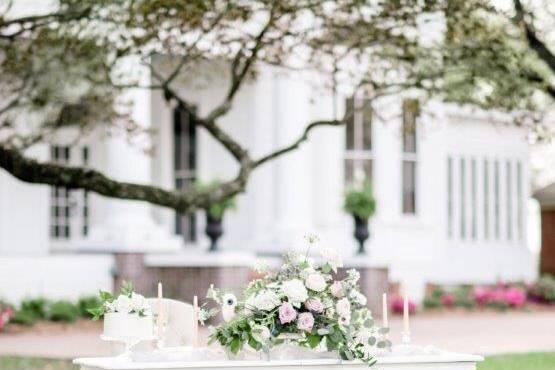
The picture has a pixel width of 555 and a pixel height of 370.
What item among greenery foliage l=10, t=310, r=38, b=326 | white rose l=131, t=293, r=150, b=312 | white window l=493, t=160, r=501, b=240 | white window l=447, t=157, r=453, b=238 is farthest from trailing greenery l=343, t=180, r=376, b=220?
white rose l=131, t=293, r=150, b=312

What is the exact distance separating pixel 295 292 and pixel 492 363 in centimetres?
709

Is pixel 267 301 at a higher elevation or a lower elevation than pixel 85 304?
higher

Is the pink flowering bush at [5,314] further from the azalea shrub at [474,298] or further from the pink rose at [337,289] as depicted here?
the pink rose at [337,289]

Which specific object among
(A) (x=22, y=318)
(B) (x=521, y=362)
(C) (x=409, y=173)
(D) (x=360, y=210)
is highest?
(C) (x=409, y=173)

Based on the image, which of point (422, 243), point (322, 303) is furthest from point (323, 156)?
point (322, 303)

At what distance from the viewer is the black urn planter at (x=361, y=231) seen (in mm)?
21531

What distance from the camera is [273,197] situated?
74.7 feet

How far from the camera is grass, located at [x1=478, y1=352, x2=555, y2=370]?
13484 mm

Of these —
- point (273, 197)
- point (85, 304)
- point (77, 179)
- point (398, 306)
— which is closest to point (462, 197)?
point (398, 306)

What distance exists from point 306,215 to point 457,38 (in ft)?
32.4

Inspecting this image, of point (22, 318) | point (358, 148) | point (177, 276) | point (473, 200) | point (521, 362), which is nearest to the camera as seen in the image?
point (521, 362)

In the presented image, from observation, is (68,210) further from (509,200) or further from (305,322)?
(305,322)

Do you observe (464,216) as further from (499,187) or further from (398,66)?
(398,66)

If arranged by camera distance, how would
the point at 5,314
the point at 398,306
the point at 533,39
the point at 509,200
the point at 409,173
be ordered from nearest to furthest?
1. the point at 533,39
2. the point at 5,314
3. the point at 398,306
4. the point at 409,173
5. the point at 509,200
